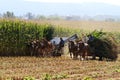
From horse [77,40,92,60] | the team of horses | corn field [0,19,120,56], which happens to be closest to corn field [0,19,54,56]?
corn field [0,19,120,56]

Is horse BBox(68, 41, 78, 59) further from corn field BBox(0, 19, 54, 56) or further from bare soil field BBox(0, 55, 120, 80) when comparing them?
bare soil field BBox(0, 55, 120, 80)

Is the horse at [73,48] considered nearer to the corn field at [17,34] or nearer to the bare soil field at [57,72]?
the corn field at [17,34]

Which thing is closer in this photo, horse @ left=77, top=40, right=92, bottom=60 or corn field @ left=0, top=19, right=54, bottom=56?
horse @ left=77, top=40, right=92, bottom=60

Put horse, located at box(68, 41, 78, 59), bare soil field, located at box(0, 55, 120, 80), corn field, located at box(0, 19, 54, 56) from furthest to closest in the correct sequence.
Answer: corn field, located at box(0, 19, 54, 56) → horse, located at box(68, 41, 78, 59) → bare soil field, located at box(0, 55, 120, 80)

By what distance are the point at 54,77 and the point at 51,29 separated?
1851 centimetres

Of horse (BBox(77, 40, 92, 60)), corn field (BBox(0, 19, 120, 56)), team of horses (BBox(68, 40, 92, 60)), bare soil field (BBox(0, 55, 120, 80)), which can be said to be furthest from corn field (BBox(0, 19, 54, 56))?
bare soil field (BBox(0, 55, 120, 80))

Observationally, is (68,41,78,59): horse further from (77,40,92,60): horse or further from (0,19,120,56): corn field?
(0,19,120,56): corn field

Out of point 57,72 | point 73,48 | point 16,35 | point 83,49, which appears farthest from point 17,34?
point 57,72

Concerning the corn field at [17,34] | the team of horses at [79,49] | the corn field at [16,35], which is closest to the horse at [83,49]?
the team of horses at [79,49]

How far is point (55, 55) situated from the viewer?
29.6 m

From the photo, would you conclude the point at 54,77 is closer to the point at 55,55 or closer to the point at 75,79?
the point at 75,79

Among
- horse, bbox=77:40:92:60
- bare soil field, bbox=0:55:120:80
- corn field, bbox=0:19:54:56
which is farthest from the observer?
corn field, bbox=0:19:54:56

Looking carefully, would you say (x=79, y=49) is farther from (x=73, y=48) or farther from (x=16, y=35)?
(x=16, y=35)

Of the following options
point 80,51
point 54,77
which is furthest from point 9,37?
point 54,77
